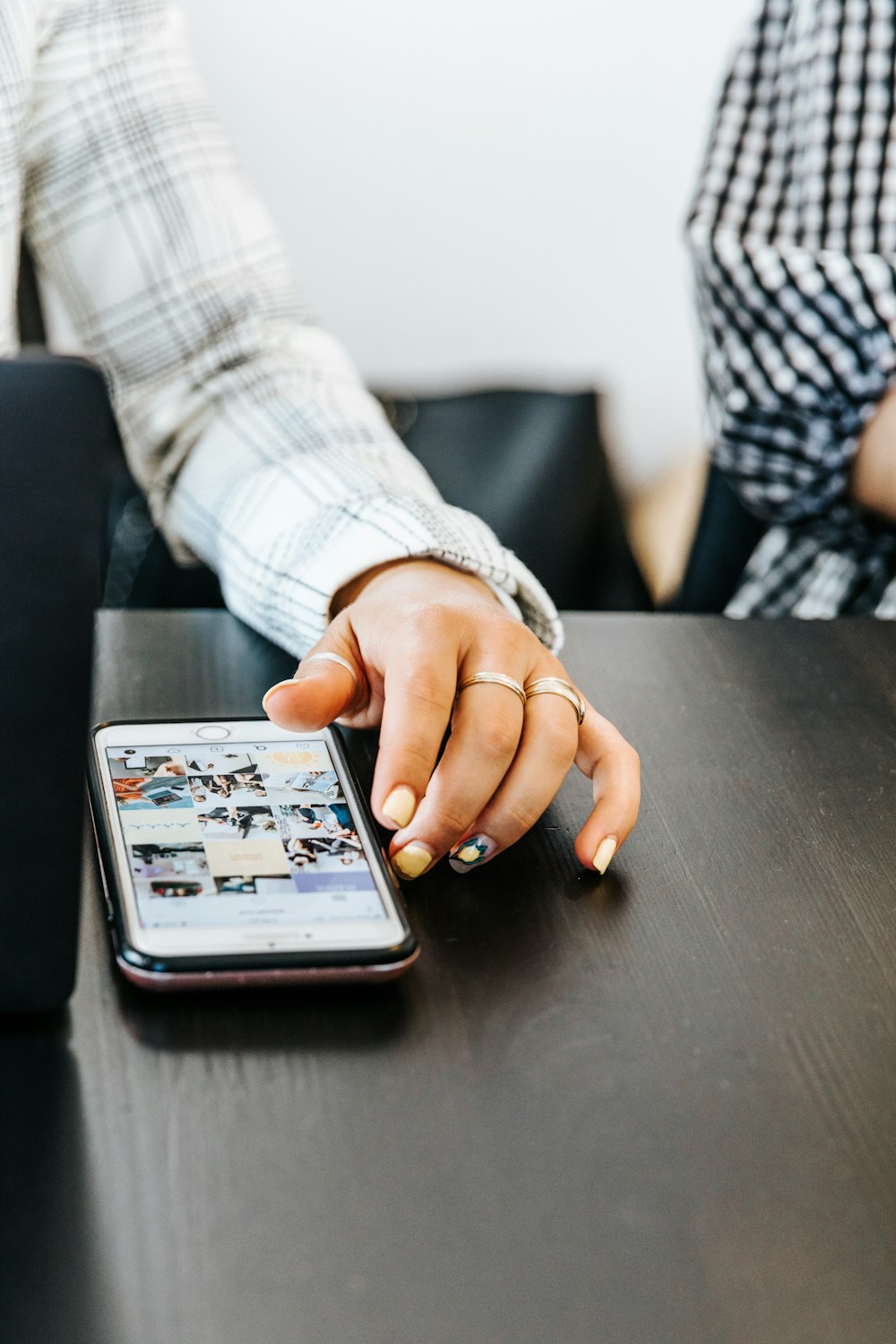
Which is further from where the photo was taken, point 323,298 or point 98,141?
point 323,298

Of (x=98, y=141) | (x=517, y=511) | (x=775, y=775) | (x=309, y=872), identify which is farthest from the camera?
(x=517, y=511)

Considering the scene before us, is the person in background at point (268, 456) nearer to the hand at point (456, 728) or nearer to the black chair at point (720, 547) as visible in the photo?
the hand at point (456, 728)

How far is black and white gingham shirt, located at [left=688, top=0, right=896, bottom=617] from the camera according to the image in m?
0.88

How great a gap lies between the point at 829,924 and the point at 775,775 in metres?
0.10

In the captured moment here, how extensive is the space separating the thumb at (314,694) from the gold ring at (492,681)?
4 centimetres

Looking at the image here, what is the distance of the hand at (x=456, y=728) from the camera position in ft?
1.26

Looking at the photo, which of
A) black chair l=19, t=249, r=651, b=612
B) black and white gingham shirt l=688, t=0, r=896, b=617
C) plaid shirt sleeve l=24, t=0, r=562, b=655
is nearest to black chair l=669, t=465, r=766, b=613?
black and white gingham shirt l=688, t=0, r=896, b=617

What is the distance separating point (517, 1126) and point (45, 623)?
170 millimetres

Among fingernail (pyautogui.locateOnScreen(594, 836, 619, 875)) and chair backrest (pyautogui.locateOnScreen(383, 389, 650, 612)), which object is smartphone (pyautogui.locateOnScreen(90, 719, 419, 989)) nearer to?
fingernail (pyautogui.locateOnScreen(594, 836, 619, 875))

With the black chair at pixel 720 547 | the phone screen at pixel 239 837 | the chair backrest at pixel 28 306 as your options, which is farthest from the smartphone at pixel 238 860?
the black chair at pixel 720 547

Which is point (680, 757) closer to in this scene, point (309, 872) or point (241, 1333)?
point (309, 872)

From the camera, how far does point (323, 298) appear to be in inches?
56.8

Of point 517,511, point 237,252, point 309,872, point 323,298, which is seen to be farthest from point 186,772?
point 323,298

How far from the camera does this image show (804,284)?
0.88 meters
